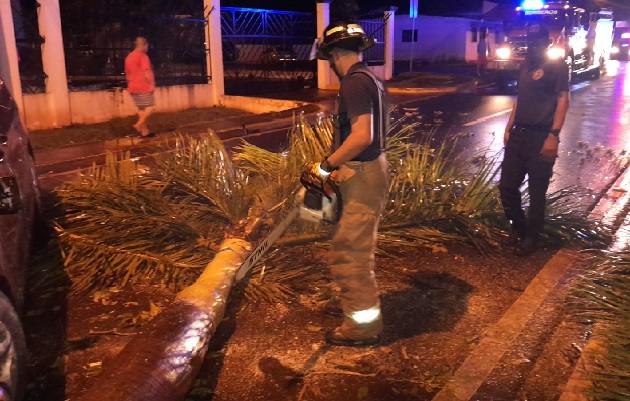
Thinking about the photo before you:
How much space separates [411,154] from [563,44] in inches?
76.1

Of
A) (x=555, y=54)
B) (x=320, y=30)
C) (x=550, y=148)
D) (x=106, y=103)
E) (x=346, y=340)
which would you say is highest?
(x=320, y=30)

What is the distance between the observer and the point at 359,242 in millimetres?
3330

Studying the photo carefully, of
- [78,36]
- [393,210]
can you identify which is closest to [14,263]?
[393,210]

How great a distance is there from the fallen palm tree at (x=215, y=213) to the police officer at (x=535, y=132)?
326 millimetres

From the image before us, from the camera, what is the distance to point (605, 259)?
464 centimetres

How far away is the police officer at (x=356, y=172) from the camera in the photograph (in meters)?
3.17

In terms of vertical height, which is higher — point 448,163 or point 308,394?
point 448,163

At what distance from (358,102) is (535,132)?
216 cm

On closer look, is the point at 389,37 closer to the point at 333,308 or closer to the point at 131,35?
the point at 131,35

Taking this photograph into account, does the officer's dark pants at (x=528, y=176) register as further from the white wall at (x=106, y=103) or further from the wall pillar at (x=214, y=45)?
the wall pillar at (x=214, y=45)

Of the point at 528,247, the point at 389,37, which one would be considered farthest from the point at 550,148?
the point at 389,37

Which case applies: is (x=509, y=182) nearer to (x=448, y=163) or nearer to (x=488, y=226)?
(x=488, y=226)

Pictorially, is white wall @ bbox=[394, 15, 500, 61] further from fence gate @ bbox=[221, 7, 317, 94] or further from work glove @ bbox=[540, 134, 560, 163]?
work glove @ bbox=[540, 134, 560, 163]

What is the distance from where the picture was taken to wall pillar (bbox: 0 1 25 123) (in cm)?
1033
